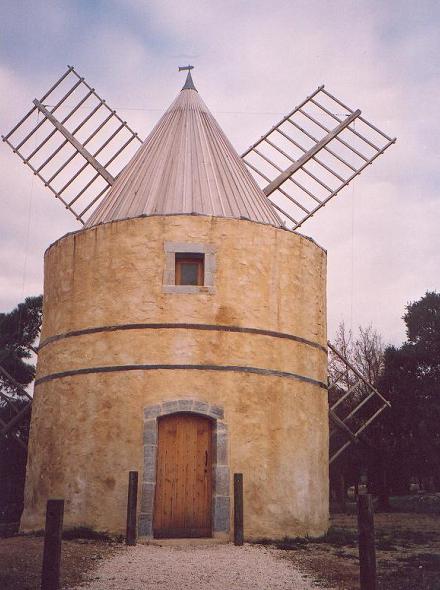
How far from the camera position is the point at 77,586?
726 centimetres

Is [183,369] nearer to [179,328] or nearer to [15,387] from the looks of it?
[179,328]

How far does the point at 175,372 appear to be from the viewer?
40.8ft

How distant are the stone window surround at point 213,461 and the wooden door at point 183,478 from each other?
181 mm

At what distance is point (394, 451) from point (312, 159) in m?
8.92

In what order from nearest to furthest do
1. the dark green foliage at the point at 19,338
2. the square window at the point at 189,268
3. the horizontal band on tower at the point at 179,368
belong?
the horizontal band on tower at the point at 179,368
the square window at the point at 189,268
the dark green foliage at the point at 19,338

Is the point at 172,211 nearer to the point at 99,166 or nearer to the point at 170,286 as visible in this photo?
the point at 170,286

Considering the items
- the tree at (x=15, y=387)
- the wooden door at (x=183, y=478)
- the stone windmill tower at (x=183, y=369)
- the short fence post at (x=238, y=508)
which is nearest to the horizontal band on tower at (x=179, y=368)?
the stone windmill tower at (x=183, y=369)

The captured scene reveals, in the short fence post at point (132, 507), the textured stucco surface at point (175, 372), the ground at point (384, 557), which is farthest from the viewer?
the textured stucco surface at point (175, 372)

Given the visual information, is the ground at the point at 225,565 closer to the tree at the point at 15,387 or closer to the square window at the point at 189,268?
the square window at the point at 189,268

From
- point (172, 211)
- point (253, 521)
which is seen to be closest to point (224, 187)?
point (172, 211)

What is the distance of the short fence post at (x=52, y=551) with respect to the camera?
6.66m

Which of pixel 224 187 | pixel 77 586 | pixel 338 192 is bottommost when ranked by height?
pixel 77 586

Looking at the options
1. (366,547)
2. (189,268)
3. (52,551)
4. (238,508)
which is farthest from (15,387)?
(366,547)

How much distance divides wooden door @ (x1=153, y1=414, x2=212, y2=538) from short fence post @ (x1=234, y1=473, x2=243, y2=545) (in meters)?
0.67
